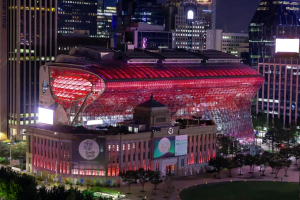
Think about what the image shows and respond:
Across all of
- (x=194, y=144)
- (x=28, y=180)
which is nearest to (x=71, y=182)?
(x=28, y=180)

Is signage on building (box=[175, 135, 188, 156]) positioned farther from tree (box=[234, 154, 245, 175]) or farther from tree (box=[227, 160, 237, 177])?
tree (box=[234, 154, 245, 175])

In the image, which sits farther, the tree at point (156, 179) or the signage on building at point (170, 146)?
the signage on building at point (170, 146)

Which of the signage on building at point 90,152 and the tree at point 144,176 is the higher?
the signage on building at point 90,152

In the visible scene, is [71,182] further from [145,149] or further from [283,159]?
[283,159]

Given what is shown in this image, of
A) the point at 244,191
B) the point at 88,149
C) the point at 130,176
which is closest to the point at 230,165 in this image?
the point at 244,191

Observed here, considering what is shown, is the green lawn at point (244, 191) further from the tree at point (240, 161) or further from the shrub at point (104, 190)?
the shrub at point (104, 190)

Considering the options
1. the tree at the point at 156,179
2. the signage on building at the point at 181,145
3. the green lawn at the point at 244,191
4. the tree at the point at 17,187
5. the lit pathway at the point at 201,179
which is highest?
the signage on building at the point at 181,145

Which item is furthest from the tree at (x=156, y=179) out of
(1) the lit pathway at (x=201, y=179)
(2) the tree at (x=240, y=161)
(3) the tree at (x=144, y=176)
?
(2) the tree at (x=240, y=161)
